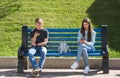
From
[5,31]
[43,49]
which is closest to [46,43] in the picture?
[43,49]

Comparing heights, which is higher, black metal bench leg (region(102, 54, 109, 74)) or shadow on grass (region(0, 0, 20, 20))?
shadow on grass (region(0, 0, 20, 20))

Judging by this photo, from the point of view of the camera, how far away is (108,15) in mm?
13156

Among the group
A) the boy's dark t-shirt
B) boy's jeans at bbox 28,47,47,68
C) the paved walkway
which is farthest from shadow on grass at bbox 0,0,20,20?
boy's jeans at bbox 28,47,47,68

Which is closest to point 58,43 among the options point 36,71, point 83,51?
point 83,51

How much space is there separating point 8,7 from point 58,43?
5021 millimetres

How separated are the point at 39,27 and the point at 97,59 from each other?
1668mm

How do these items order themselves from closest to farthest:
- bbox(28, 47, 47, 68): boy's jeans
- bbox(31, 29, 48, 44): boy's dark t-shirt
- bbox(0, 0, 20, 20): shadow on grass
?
bbox(28, 47, 47, 68): boy's jeans → bbox(31, 29, 48, 44): boy's dark t-shirt → bbox(0, 0, 20, 20): shadow on grass

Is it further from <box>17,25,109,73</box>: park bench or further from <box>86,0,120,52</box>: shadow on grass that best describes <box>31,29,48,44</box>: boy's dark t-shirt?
<box>86,0,120,52</box>: shadow on grass

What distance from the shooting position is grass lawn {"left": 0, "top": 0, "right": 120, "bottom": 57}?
11768mm

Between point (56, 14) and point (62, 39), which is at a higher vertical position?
point (56, 14)

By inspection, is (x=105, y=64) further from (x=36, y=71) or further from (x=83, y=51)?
(x=36, y=71)

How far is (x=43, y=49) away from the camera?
351 inches

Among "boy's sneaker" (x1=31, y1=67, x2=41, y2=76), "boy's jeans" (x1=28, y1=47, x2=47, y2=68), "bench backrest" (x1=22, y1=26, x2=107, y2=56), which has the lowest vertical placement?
"boy's sneaker" (x1=31, y1=67, x2=41, y2=76)

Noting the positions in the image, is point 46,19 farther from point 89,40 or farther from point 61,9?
point 89,40
